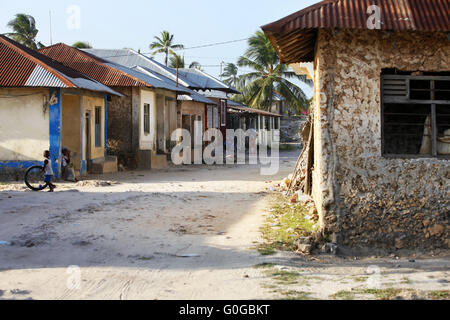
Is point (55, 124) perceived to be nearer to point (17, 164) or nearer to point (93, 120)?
point (17, 164)

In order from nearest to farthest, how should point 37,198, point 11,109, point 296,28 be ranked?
point 296,28, point 37,198, point 11,109

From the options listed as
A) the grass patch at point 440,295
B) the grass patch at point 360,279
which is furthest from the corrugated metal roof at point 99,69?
the grass patch at point 440,295

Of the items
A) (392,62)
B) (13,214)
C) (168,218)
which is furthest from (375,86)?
(13,214)

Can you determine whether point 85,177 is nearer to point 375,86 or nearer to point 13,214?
point 13,214

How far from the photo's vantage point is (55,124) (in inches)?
626

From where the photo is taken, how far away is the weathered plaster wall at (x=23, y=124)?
627 inches

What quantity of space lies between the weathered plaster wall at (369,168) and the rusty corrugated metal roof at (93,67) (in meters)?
13.6

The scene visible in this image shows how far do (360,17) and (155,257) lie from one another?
14.5ft

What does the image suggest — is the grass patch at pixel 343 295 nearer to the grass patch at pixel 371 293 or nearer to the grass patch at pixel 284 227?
the grass patch at pixel 371 293

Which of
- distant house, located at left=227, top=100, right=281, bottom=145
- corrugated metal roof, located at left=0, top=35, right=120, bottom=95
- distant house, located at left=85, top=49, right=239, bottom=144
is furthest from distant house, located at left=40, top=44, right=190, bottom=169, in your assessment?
distant house, located at left=227, top=100, right=281, bottom=145

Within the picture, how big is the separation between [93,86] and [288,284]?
486 inches

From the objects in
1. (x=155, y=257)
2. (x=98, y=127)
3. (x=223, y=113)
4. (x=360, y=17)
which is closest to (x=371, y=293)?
(x=155, y=257)

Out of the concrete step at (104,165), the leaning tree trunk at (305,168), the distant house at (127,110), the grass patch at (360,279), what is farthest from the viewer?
the distant house at (127,110)

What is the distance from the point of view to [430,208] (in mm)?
7906
